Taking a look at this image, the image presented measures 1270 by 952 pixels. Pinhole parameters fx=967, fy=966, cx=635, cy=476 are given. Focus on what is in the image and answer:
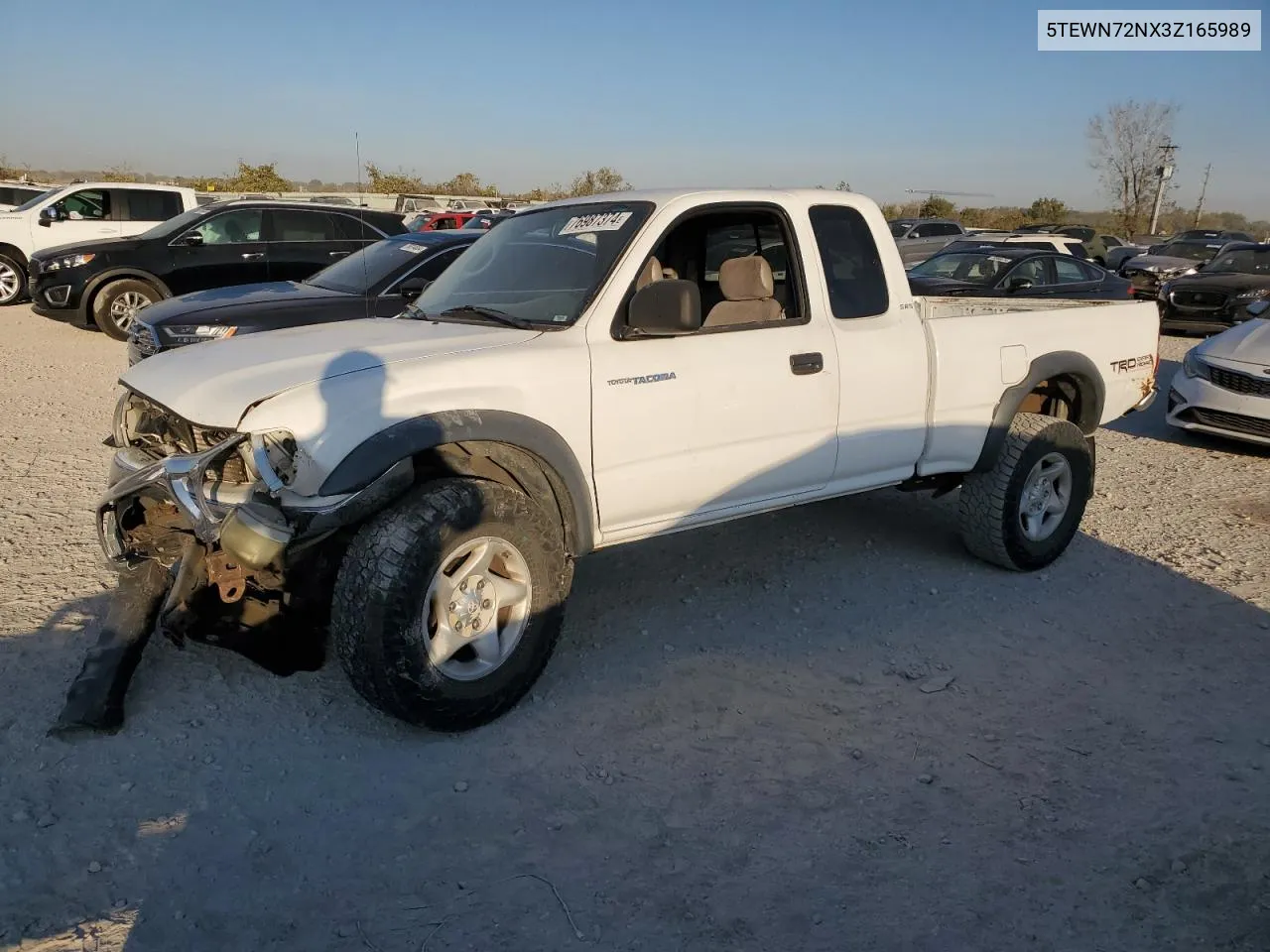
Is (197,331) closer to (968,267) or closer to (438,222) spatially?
(968,267)

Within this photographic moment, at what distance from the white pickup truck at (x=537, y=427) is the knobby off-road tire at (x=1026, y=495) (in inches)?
1.0

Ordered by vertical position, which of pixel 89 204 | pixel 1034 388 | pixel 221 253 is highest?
pixel 89 204

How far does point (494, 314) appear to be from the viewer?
416cm

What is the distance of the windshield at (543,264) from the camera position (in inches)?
161

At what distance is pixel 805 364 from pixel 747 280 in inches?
20.7

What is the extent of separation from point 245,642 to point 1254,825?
354 cm

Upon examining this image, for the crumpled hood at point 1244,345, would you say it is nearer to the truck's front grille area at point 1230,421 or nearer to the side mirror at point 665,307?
the truck's front grille area at point 1230,421

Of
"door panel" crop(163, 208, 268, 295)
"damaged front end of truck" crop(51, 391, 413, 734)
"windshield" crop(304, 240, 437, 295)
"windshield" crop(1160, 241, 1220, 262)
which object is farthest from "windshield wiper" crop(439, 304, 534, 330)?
"windshield" crop(1160, 241, 1220, 262)

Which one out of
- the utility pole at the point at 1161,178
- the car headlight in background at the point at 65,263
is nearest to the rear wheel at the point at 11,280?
the car headlight in background at the point at 65,263

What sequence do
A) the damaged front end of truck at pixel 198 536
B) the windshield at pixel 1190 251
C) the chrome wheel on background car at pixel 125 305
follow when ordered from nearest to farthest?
1. the damaged front end of truck at pixel 198 536
2. the chrome wheel on background car at pixel 125 305
3. the windshield at pixel 1190 251

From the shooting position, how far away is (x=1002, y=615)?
16.1 ft

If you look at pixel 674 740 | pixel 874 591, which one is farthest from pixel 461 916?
pixel 874 591

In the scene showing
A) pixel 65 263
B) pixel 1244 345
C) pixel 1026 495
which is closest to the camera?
pixel 1026 495

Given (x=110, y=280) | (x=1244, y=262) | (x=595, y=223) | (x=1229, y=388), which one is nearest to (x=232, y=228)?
(x=110, y=280)
